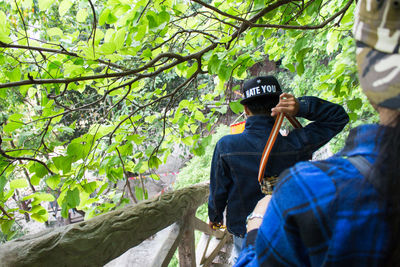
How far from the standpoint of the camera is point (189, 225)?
5.53 feet

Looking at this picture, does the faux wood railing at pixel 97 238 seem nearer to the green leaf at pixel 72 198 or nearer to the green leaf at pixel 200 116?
the green leaf at pixel 72 198

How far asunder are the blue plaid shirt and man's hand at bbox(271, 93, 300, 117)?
0.74 metres

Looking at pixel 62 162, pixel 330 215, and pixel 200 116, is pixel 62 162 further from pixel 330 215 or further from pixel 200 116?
pixel 330 215

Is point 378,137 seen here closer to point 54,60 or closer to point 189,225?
point 189,225

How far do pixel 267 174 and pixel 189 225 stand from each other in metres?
0.69

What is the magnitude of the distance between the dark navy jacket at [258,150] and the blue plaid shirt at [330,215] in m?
0.83

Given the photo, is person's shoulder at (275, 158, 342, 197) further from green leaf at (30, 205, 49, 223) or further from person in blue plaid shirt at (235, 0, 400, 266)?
green leaf at (30, 205, 49, 223)

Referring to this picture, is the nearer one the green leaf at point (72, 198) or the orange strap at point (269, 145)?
the orange strap at point (269, 145)

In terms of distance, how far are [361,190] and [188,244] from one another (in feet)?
4.93

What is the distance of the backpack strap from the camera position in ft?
1.45

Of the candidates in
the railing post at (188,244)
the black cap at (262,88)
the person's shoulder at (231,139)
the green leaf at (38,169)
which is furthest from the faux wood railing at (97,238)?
the black cap at (262,88)

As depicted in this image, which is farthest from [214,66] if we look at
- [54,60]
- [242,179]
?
[54,60]

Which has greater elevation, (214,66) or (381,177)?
(214,66)

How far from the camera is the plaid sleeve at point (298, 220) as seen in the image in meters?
0.46
